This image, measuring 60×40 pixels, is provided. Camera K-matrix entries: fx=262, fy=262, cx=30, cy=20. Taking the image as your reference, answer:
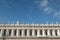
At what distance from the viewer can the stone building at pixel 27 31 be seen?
88250 millimetres

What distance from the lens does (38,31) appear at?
89688 mm

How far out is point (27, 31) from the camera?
89.8m

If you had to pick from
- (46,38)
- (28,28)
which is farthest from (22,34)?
(46,38)

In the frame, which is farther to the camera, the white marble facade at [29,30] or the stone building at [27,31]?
the white marble facade at [29,30]

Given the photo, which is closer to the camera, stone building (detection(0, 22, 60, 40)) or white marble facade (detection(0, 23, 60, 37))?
stone building (detection(0, 22, 60, 40))

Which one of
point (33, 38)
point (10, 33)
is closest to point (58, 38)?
point (33, 38)

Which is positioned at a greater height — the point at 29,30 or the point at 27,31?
the point at 29,30

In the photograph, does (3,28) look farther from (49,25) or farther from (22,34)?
(49,25)

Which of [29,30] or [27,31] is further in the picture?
[29,30]

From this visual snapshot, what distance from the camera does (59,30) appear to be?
89.0 m

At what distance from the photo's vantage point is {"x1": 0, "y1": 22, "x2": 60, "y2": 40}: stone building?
290 feet

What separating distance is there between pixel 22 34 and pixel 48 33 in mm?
8870

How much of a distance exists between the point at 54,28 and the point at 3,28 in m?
17.4

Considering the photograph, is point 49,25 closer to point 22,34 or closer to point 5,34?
point 22,34
